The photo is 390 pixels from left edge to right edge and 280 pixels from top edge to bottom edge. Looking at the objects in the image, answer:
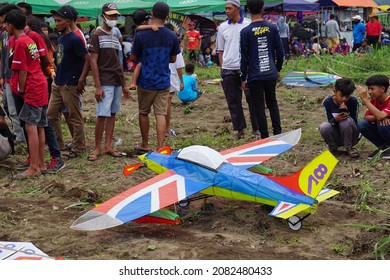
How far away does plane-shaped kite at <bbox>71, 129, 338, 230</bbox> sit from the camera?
4.35 metres

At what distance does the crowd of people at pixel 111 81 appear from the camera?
629 centimetres

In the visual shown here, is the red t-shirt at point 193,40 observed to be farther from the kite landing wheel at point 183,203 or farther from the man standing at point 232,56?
the kite landing wheel at point 183,203

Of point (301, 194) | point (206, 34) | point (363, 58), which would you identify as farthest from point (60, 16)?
→ point (206, 34)

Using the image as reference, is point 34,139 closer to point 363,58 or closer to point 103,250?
point 103,250

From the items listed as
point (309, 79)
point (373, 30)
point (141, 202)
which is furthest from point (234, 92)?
point (373, 30)

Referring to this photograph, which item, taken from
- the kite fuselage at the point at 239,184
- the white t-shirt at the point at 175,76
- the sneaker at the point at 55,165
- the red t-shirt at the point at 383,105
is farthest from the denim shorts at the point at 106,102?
the red t-shirt at the point at 383,105

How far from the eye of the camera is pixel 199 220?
4.96 metres

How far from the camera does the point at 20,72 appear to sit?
6066 millimetres

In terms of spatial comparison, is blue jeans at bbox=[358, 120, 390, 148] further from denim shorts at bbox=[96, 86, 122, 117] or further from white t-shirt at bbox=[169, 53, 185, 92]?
denim shorts at bbox=[96, 86, 122, 117]

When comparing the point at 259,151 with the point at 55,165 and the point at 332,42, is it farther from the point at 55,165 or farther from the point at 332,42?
the point at 332,42

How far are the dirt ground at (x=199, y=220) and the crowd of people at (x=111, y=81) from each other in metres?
0.30

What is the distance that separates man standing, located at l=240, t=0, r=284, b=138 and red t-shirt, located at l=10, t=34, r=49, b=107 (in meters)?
2.51

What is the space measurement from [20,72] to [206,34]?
18.4m

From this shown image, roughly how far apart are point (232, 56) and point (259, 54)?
63 cm
